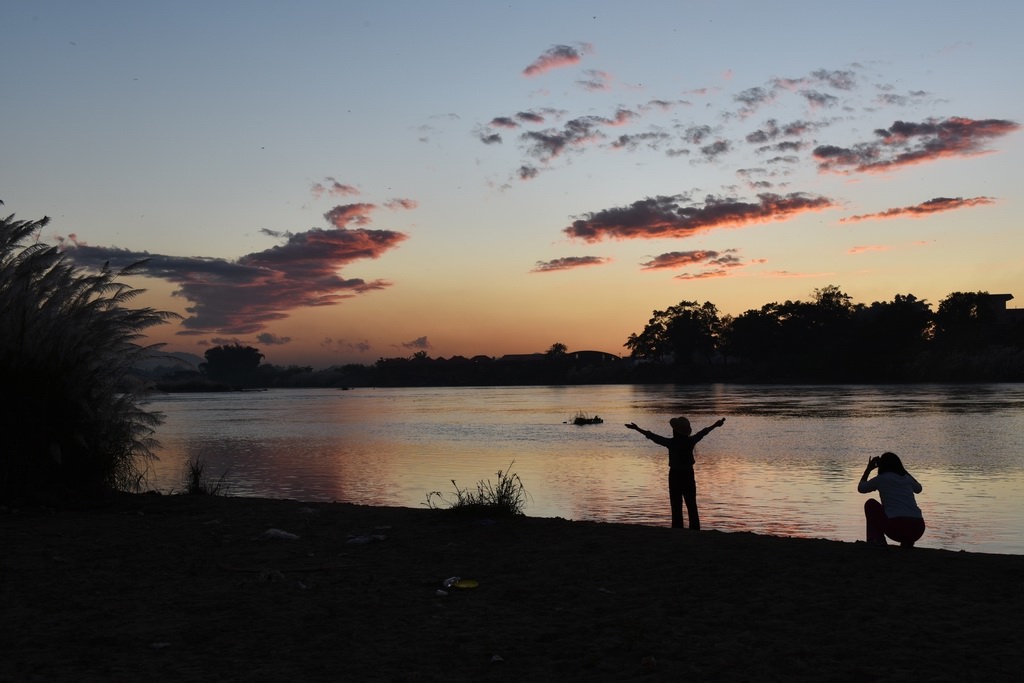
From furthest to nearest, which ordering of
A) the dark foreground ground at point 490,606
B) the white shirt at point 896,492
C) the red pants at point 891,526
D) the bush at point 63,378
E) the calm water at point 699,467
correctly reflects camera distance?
the calm water at point 699,467
the bush at point 63,378
the white shirt at point 896,492
the red pants at point 891,526
the dark foreground ground at point 490,606

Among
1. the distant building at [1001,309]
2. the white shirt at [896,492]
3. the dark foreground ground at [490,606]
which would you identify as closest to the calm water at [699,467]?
the white shirt at [896,492]

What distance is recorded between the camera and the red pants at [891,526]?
10.4 metres

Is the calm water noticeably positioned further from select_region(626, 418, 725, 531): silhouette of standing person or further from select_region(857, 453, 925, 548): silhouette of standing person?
select_region(857, 453, 925, 548): silhouette of standing person

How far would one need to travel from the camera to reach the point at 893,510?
34.8ft

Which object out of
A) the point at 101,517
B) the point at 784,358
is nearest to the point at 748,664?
the point at 101,517

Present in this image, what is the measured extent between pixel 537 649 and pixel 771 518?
12000 millimetres

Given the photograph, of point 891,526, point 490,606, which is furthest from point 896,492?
point 490,606

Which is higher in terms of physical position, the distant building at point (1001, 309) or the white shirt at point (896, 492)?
the distant building at point (1001, 309)

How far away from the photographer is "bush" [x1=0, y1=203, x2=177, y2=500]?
12.7 metres

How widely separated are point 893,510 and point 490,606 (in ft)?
18.3

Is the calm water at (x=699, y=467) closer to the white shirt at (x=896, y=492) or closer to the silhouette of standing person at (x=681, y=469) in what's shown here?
the silhouette of standing person at (x=681, y=469)

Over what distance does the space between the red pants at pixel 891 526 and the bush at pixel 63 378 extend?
10.9 meters

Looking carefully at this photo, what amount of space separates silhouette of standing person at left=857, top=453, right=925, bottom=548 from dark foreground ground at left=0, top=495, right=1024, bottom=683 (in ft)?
2.20

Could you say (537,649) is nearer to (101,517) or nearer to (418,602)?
(418,602)
